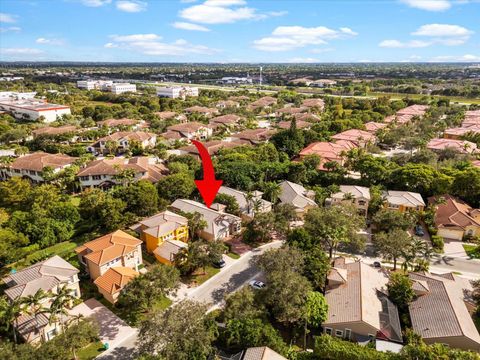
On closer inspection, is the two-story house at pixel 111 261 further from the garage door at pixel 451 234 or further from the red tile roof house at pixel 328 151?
the red tile roof house at pixel 328 151

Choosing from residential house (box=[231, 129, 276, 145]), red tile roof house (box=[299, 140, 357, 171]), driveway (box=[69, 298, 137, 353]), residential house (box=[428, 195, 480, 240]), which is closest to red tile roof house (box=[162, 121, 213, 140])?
residential house (box=[231, 129, 276, 145])

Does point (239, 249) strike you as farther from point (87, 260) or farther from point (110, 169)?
point (110, 169)

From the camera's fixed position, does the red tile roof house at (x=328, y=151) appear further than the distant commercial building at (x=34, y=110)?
No

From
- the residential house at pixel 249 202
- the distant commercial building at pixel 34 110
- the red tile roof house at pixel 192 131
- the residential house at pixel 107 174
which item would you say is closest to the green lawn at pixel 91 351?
the residential house at pixel 249 202

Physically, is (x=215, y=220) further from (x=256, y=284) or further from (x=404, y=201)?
(x=404, y=201)

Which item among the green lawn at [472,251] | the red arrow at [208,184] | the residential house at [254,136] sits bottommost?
the green lawn at [472,251]

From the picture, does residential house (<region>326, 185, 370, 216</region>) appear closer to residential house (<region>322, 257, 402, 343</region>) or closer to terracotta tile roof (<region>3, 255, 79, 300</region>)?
residential house (<region>322, 257, 402, 343</region>)

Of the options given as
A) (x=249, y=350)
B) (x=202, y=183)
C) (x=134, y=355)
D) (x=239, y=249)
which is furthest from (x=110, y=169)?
(x=249, y=350)
